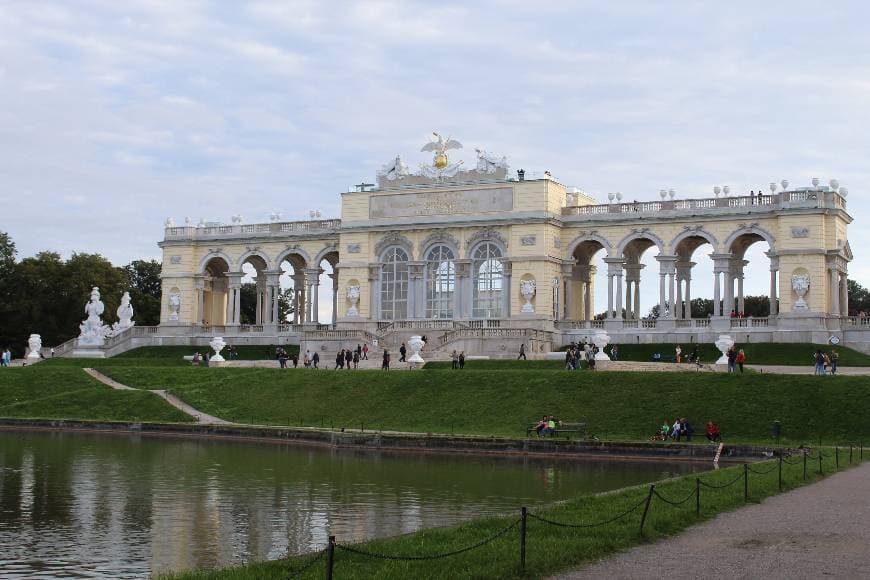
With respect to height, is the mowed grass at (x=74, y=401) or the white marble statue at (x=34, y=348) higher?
the white marble statue at (x=34, y=348)

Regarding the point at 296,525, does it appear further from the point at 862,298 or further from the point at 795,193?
the point at 862,298

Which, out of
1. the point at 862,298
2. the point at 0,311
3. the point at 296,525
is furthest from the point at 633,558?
the point at 862,298

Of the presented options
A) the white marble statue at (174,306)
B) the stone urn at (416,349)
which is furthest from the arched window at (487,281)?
A: the white marble statue at (174,306)

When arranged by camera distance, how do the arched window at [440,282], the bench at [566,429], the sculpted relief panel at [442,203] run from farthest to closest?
the arched window at [440,282], the sculpted relief panel at [442,203], the bench at [566,429]

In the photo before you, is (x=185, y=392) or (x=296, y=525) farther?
(x=185, y=392)

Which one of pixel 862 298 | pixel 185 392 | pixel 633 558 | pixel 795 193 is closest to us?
pixel 633 558

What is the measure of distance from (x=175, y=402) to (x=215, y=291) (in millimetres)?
34005

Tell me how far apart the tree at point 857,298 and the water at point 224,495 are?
76.8 meters

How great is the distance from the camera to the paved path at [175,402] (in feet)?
155

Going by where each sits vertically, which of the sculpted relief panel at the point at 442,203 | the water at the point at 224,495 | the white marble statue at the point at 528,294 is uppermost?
the sculpted relief panel at the point at 442,203

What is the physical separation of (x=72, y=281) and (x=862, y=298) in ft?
225

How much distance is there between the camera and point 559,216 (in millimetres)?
70875

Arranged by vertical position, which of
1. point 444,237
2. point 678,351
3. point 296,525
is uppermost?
point 444,237

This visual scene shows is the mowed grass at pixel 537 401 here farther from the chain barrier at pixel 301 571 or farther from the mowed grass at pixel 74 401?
the chain barrier at pixel 301 571
